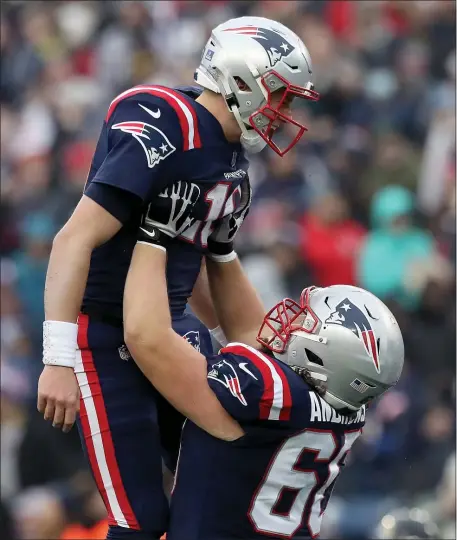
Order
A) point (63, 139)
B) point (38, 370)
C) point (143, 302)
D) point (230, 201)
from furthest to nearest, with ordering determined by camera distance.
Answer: point (63, 139), point (38, 370), point (230, 201), point (143, 302)

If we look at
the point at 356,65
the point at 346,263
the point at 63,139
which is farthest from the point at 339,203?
the point at 63,139

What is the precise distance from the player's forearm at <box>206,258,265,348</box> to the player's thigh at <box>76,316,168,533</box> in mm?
597

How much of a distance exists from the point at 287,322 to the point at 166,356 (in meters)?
0.38

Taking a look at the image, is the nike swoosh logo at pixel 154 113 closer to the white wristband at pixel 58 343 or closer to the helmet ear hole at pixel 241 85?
the helmet ear hole at pixel 241 85

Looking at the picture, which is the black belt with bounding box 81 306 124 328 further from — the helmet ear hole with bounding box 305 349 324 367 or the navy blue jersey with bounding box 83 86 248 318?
the helmet ear hole with bounding box 305 349 324 367

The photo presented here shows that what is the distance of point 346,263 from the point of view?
7.84m

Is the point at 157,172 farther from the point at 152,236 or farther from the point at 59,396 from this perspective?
the point at 59,396

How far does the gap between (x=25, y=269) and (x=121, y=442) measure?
4.45m

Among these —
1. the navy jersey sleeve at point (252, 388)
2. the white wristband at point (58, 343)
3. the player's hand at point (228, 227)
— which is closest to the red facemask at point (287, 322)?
the navy jersey sleeve at point (252, 388)

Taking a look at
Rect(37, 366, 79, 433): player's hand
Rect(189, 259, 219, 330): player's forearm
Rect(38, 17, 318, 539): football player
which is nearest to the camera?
Rect(37, 366, 79, 433): player's hand

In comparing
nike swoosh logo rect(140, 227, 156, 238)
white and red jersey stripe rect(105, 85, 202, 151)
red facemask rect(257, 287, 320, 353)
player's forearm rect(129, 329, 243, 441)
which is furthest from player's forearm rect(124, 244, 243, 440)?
white and red jersey stripe rect(105, 85, 202, 151)

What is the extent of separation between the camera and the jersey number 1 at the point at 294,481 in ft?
12.1

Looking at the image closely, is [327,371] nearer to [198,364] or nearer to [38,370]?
[198,364]

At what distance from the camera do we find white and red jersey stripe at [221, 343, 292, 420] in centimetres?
360
